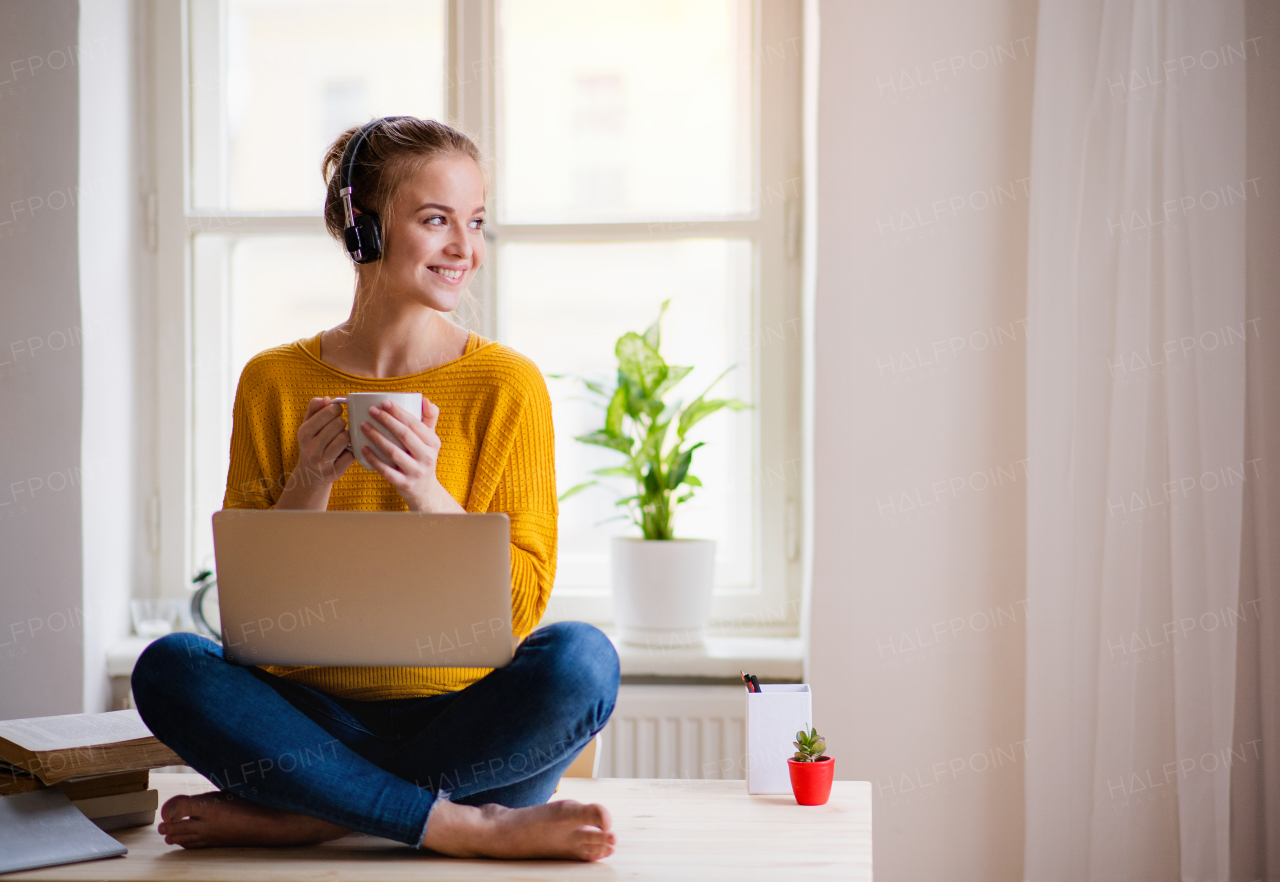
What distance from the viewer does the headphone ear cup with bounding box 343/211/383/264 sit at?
1.36 meters

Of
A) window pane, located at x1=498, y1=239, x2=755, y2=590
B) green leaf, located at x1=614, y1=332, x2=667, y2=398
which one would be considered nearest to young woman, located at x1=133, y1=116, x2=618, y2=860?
green leaf, located at x1=614, y1=332, x2=667, y2=398

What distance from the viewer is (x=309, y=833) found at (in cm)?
121

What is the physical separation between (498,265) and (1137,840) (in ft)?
5.40

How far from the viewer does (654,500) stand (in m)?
1.99

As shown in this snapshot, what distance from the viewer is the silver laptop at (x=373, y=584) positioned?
44.2 inches

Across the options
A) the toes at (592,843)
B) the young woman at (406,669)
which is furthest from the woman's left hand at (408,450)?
the toes at (592,843)

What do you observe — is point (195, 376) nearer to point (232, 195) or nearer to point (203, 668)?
point (232, 195)

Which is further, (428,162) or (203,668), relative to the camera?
(428,162)

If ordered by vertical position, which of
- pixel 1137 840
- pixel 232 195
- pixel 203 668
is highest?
Result: pixel 232 195

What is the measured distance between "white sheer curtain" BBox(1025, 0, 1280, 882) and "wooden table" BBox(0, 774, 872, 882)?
21.8 inches

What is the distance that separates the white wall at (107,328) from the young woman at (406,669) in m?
0.86

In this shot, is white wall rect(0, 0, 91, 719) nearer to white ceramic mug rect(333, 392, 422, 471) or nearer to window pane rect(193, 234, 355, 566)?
window pane rect(193, 234, 355, 566)

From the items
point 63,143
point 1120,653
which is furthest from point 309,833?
point 63,143

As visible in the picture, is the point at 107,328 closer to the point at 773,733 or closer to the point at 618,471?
the point at 618,471
